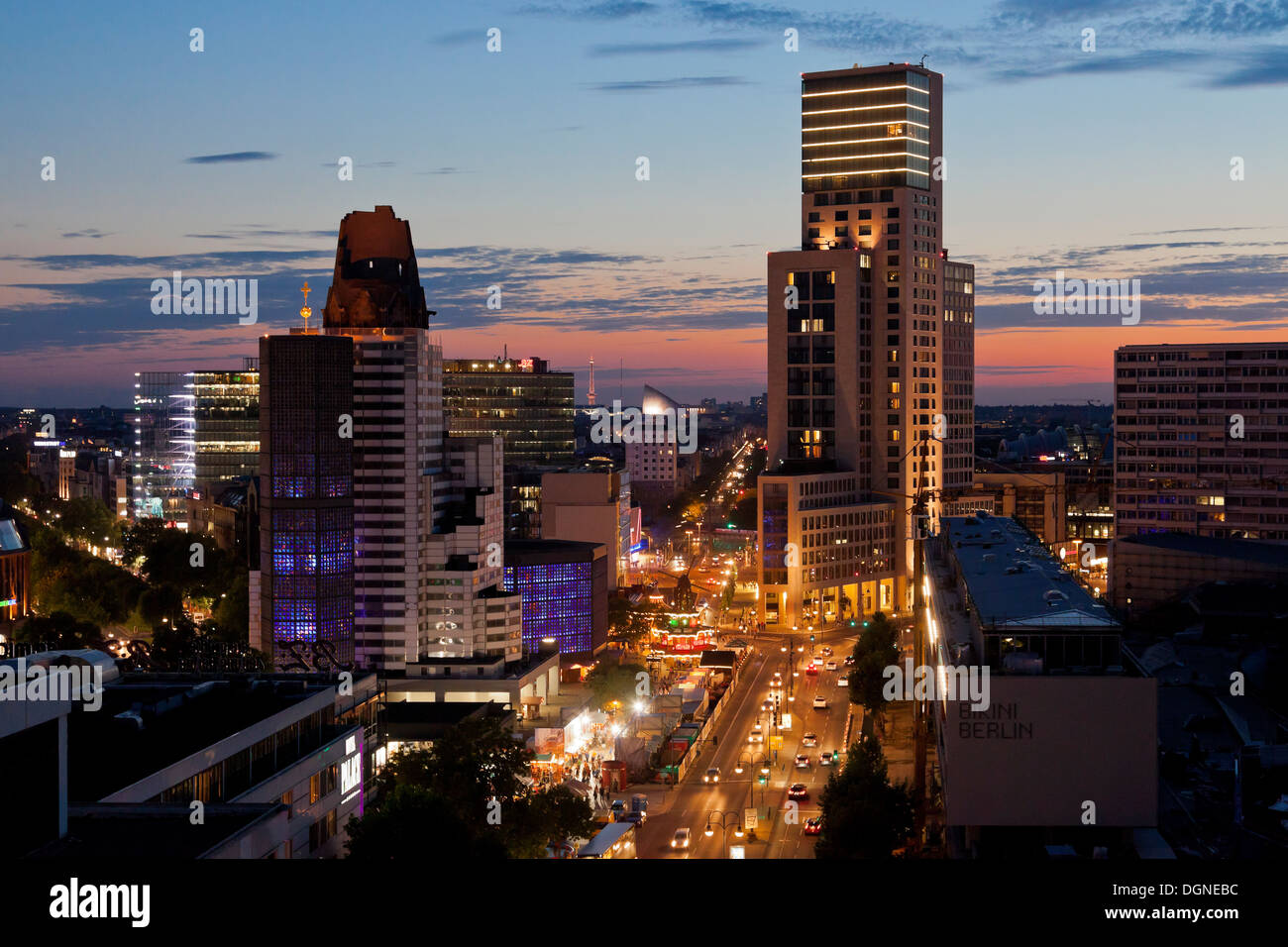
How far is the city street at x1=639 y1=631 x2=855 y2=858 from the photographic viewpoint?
38750 millimetres

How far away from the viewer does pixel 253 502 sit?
2977 inches

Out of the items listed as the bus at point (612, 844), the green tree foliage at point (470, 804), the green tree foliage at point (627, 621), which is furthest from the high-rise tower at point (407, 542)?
the bus at point (612, 844)

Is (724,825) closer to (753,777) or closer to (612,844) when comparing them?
(753,777)

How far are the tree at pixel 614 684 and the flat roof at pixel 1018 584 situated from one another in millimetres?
14695

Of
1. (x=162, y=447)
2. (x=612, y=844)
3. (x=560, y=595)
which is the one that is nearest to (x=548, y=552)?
(x=560, y=595)

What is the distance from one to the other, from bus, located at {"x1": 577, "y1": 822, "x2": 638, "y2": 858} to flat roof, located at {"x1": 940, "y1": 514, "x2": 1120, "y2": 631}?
10.1 meters

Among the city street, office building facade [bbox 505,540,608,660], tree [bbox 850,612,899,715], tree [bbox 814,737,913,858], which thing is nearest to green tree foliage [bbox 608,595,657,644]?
office building facade [bbox 505,540,608,660]

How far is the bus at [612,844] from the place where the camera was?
104 feet

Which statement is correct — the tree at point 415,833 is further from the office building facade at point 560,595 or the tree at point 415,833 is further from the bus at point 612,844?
the office building facade at point 560,595

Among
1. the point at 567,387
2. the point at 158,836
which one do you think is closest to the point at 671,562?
the point at 567,387

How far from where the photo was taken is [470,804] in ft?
121

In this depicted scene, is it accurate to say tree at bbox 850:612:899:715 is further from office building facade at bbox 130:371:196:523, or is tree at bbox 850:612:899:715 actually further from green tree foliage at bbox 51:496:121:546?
office building facade at bbox 130:371:196:523

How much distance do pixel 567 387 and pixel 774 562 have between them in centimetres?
6604

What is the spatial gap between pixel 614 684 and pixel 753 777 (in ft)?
43.2
